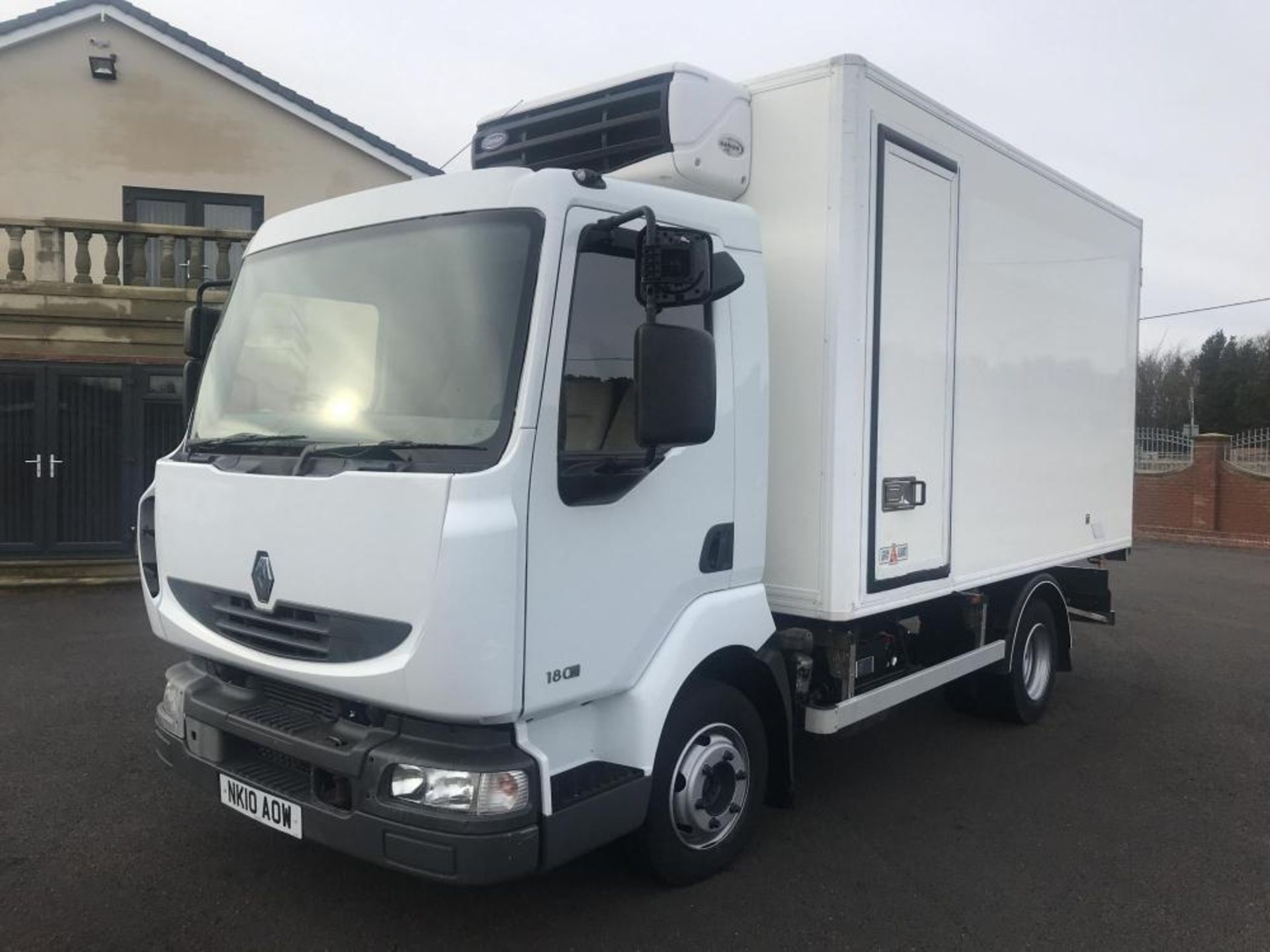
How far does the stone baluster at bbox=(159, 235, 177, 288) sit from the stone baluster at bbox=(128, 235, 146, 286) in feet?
0.63

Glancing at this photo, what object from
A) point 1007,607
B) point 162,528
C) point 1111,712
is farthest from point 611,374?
point 1111,712

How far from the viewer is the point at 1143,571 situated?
1474cm

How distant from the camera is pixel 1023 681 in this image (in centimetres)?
621

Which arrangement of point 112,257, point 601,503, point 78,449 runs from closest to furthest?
point 601,503
point 78,449
point 112,257

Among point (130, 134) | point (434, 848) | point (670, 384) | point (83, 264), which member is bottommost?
point (434, 848)

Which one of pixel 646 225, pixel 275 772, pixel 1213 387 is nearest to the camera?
pixel 646 225

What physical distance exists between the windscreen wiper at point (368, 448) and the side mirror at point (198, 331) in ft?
4.70

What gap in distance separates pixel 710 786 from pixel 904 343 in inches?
81.7

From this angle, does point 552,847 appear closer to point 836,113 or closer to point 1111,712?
point 836,113

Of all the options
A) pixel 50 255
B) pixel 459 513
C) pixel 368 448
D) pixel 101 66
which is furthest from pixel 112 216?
pixel 459 513

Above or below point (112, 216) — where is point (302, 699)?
below

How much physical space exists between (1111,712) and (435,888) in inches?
195

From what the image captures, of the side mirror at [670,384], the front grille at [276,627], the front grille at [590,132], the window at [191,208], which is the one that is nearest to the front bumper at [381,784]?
the front grille at [276,627]

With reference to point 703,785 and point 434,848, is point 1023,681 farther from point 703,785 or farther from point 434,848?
point 434,848
